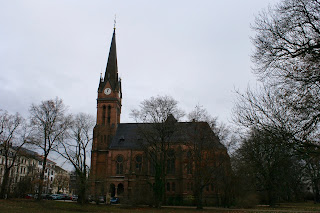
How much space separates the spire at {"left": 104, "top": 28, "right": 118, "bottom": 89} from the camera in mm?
62156

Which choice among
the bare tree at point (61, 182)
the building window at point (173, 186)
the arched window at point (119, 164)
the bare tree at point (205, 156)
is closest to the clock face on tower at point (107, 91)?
the arched window at point (119, 164)

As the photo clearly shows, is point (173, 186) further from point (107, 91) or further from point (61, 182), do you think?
point (61, 182)

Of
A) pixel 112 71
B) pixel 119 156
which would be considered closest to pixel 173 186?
pixel 119 156

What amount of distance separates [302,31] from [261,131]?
463 cm

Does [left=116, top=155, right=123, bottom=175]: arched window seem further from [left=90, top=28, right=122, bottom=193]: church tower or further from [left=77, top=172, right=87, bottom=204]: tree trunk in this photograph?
[left=77, top=172, right=87, bottom=204]: tree trunk

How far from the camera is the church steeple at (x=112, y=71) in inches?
2438

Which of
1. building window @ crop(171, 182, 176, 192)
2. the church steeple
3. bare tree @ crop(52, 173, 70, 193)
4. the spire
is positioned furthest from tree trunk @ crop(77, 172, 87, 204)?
bare tree @ crop(52, 173, 70, 193)

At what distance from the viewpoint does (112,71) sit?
62.9m

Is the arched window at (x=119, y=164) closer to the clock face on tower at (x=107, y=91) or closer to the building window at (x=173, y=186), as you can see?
the building window at (x=173, y=186)

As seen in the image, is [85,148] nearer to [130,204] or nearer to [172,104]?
[130,204]

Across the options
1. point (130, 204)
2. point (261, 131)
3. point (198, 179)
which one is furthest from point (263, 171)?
point (261, 131)

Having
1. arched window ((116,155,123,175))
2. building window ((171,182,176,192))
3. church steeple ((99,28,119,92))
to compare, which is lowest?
building window ((171,182,176,192))

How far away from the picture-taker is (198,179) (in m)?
33.5

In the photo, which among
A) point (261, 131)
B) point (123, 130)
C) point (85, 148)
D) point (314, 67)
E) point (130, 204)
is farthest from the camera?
point (123, 130)
